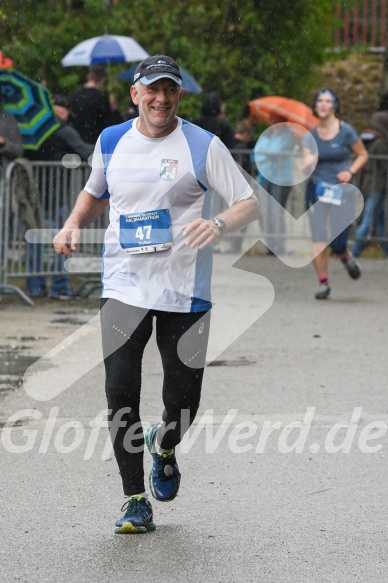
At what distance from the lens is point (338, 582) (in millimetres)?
4988

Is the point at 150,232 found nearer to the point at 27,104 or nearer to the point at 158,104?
the point at 158,104

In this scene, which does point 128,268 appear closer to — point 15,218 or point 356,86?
point 15,218

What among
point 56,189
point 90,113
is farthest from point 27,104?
point 90,113

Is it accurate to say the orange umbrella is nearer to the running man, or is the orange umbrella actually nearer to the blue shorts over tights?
the blue shorts over tights

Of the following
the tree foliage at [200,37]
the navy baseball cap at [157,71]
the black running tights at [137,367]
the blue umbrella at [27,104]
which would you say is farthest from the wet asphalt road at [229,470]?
the tree foliage at [200,37]

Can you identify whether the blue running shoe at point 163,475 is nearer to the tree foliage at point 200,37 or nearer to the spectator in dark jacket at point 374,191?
the spectator in dark jacket at point 374,191

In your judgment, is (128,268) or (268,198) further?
(268,198)

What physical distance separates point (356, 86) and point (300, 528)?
2141 cm

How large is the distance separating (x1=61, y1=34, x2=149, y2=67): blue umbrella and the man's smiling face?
40.9 feet

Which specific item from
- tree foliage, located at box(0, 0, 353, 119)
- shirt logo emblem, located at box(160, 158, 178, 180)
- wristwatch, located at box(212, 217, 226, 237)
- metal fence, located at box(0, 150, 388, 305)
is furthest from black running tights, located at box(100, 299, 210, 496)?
tree foliage, located at box(0, 0, 353, 119)

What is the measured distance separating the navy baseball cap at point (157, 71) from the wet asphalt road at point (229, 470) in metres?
1.77

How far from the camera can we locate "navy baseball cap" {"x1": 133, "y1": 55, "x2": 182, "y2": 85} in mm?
5605

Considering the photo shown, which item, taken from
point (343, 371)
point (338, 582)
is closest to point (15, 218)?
point (343, 371)

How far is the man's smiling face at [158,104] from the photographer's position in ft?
18.5
